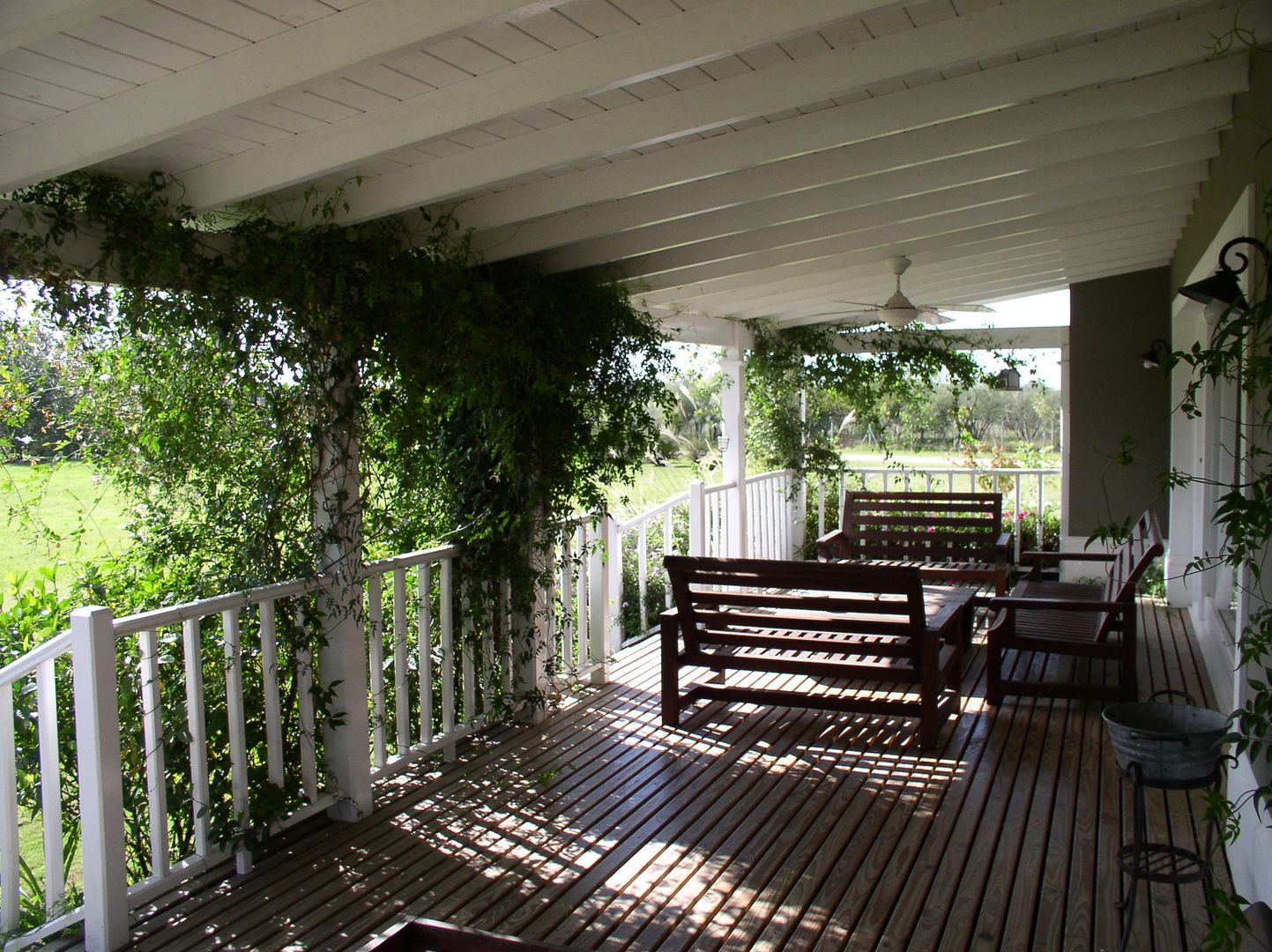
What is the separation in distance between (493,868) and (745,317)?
536 centimetres

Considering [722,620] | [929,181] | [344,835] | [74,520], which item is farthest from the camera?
[722,620]

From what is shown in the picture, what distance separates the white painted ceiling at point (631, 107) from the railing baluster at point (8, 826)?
4.91 feet

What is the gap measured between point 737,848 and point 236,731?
1.72 metres

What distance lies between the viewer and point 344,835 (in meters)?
3.62

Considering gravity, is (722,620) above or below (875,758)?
above

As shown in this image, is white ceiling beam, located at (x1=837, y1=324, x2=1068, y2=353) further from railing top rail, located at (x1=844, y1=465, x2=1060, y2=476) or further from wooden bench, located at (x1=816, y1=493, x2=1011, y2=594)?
wooden bench, located at (x1=816, y1=493, x2=1011, y2=594)

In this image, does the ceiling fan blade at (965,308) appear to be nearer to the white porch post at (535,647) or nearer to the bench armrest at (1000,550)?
the bench armrest at (1000,550)

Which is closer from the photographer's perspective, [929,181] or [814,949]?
[814,949]

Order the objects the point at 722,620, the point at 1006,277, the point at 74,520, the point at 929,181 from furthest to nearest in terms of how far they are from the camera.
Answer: the point at 1006,277 < the point at 722,620 < the point at 929,181 < the point at 74,520

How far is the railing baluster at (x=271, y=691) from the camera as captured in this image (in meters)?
3.46

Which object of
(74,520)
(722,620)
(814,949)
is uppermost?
(74,520)

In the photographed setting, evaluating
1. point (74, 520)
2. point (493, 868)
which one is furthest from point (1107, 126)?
Answer: point (74, 520)

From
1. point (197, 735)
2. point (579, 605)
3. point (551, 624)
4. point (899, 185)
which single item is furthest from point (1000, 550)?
point (197, 735)

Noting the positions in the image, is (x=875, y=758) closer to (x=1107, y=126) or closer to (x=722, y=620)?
(x=722, y=620)
